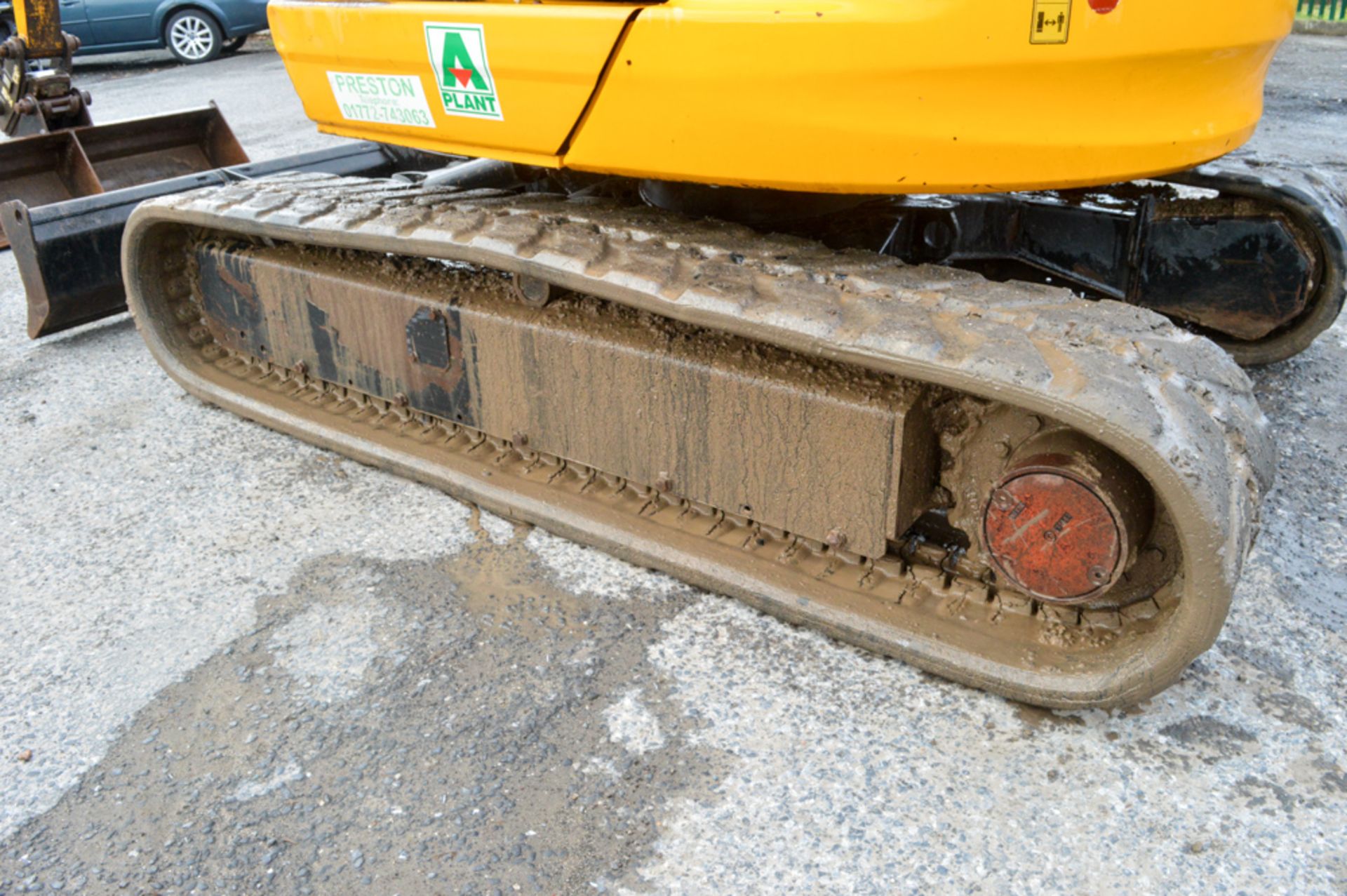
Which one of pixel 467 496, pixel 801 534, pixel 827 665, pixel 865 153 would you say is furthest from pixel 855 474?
pixel 467 496

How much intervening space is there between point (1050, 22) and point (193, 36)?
12.6 metres

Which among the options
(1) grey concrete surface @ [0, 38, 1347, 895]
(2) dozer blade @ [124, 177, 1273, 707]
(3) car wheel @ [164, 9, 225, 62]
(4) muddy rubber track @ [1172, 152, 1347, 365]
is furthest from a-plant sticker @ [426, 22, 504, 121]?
(3) car wheel @ [164, 9, 225, 62]

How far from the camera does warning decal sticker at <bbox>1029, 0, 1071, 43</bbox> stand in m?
1.93

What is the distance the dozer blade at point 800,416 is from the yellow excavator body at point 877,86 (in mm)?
248

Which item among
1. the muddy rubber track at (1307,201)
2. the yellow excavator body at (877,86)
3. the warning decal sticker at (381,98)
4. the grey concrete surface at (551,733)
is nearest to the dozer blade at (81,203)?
the grey concrete surface at (551,733)

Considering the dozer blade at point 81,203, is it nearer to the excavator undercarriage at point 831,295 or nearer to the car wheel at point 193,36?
the excavator undercarriage at point 831,295

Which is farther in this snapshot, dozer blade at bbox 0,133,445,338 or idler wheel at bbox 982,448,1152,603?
dozer blade at bbox 0,133,445,338

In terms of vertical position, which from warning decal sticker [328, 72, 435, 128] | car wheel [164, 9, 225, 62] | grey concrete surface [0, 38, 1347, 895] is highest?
warning decal sticker [328, 72, 435, 128]

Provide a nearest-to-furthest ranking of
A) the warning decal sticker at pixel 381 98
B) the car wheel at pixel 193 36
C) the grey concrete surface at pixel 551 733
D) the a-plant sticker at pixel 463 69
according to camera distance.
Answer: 1. the grey concrete surface at pixel 551 733
2. the a-plant sticker at pixel 463 69
3. the warning decal sticker at pixel 381 98
4. the car wheel at pixel 193 36

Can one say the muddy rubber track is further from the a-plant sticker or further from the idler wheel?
the a-plant sticker

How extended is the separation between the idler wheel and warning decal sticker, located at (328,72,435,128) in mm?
1640

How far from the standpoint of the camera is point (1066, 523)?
6.86 feet

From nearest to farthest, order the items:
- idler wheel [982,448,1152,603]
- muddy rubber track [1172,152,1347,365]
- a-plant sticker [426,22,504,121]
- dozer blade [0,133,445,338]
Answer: idler wheel [982,448,1152,603]
a-plant sticker [426,22,504,121]
muddy rubber track [1172,152,1347,365]
dozer blade [0,133,445,338]

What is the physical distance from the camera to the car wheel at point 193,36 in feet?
39.8
